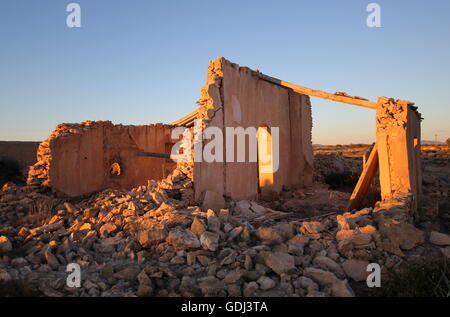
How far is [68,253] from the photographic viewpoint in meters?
4.78

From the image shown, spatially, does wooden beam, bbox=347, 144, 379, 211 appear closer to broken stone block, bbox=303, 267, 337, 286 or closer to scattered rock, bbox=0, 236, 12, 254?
broken stone block, bbox=303, 267, 337, 286

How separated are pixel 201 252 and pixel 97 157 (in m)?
6.44

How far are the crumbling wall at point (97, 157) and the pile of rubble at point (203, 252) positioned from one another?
3049 mm

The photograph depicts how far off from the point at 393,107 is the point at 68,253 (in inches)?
239

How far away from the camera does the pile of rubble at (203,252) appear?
12.4 ft

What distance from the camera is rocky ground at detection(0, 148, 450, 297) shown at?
3.78 metres

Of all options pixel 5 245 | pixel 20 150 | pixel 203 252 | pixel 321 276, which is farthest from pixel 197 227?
pixel 20 150

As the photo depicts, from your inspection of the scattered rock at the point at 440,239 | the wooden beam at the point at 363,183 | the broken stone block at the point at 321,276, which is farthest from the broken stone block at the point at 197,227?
the wooden beam at the point at 363,183

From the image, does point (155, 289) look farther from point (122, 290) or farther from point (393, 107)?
point (393, 107)

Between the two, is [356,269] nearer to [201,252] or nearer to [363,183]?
[201,252]

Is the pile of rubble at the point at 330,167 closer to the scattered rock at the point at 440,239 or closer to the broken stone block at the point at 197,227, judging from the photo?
the scattered rock at the point at 440,239

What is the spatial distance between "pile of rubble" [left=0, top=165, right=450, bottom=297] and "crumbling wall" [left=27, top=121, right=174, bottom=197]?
3.05 m

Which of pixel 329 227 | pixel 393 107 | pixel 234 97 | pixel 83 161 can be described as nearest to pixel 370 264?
pixel 329 227
